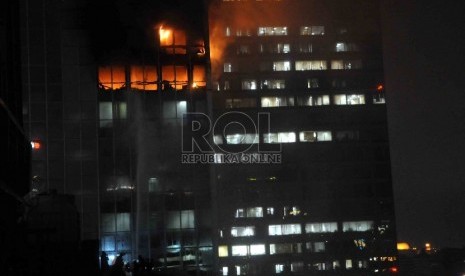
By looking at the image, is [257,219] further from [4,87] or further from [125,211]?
[4,87]

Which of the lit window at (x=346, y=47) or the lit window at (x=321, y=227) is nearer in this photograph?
the lit window at (x=321, y=227)

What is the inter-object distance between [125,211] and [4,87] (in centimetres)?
2953

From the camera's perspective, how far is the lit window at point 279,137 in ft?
370

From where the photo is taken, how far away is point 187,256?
48.5 m

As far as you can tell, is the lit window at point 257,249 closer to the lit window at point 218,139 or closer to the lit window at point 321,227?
Answer: the lit window at point 321,227

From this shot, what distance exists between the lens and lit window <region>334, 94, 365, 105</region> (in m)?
115

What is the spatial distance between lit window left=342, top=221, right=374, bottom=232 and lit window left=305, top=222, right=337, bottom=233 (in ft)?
6.39

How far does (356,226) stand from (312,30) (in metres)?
35.1

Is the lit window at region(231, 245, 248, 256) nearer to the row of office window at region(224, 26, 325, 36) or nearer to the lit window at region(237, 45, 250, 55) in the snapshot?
the lit window at region(237, 45, 250, 55)

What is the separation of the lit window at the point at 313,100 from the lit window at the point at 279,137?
584 cm

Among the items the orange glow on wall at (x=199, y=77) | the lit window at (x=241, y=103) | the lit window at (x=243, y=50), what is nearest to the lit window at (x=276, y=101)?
the lit window at (x=241, y=103)

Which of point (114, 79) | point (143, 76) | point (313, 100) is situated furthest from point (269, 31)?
point (114, 79)

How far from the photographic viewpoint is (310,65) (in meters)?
117
